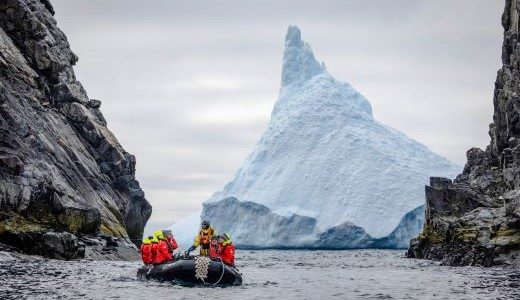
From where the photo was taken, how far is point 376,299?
23.1 meters

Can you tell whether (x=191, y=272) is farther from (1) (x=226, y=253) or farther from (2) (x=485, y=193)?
(2) (x=485, y=193)

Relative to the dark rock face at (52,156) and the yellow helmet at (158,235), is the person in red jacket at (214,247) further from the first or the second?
the dark rock face at (52,156)

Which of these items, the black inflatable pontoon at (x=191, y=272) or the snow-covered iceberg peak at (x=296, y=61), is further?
the snow-covered iceberg peak at (x=296, y=61)

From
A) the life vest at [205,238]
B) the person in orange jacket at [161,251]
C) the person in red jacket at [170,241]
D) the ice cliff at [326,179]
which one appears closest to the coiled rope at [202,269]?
the person in orange jacket at [161,251]

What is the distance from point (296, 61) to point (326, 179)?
97.0 ft

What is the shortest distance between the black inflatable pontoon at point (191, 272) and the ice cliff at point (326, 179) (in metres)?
74.9

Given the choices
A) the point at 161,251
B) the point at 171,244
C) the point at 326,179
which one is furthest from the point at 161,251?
the point at 326,179

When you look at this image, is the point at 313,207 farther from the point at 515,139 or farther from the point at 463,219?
the point at 463,219

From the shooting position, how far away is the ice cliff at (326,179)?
102 m

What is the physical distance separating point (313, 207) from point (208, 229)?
78013 millimetres

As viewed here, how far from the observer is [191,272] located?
87.2 ft

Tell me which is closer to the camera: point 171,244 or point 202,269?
point 202,269

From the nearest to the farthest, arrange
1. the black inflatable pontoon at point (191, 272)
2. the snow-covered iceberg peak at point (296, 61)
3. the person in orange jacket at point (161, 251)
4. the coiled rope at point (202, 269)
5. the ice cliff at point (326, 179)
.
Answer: the coiled rope at point (202, 269) < the black inflatable pontoon at point (191, 272) < the person in orange jacket at point (161, 251) < the ice cliff at point (326, 179) < the snow-covered iceberg peak at point (296, 61)

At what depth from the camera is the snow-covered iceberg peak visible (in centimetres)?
12850
